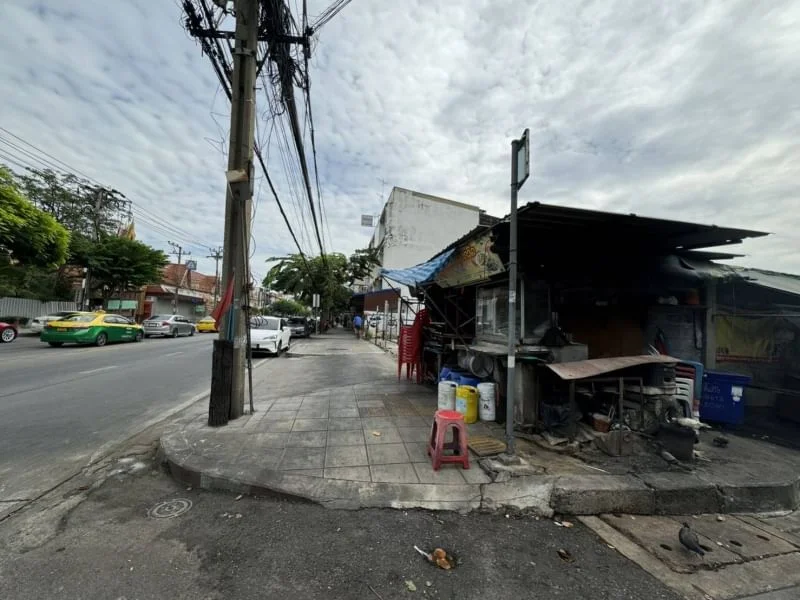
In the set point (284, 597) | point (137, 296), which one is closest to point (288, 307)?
point (137, 296)

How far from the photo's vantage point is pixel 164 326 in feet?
68.3

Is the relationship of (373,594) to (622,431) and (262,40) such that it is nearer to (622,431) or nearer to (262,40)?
(622,431)

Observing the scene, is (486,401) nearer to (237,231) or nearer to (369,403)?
(369,403)

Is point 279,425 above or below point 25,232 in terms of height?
below

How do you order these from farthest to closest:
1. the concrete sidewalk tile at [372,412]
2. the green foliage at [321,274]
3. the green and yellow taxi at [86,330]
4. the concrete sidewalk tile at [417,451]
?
the green foliage at [321,274], the green and yellow taxi at [86,330], the concrete sidewalk tile at [372,412], the concrete sidewalk tile at [417,451]

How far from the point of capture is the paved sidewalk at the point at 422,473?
315 centimetres

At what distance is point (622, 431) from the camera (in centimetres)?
407

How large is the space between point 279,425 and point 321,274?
72.9 feet

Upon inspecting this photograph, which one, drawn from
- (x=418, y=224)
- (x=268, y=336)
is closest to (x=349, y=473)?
(x=268, y=336)

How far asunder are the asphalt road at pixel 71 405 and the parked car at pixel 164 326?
358 inches

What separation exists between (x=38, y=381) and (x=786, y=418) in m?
14.3

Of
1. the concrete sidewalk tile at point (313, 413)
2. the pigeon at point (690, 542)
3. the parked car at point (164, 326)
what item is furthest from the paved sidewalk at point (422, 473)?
the parked car at point (164, 326)

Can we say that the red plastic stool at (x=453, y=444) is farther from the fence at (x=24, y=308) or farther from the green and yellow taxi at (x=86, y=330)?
the fence at (x=24, y=308)

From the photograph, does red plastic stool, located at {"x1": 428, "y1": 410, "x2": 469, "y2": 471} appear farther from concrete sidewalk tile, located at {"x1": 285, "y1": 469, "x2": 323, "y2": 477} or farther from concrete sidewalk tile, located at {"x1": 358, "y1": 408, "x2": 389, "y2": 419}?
concrete sidewalk tile, located at {"x1": 358, "y1": 408, "x2": 389, "y2": 419}
